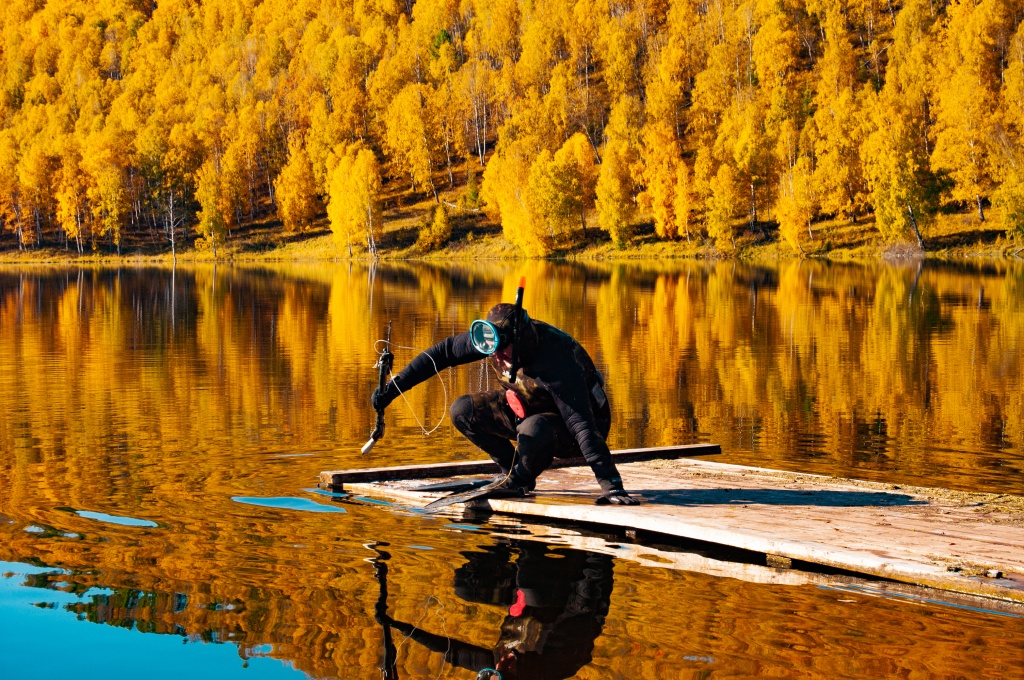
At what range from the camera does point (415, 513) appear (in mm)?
12109

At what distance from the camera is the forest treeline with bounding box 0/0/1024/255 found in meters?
90.2

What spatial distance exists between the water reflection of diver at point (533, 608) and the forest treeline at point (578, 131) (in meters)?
75.0

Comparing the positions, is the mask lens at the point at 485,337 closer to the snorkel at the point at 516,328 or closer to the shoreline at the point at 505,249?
the snorkel at the point at 516,328

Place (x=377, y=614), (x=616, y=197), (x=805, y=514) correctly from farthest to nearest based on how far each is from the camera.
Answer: (x=616, y=197) < (x=805, y=514) < (x=377, y=614)

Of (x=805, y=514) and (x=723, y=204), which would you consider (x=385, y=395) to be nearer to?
(x=805, y=514)

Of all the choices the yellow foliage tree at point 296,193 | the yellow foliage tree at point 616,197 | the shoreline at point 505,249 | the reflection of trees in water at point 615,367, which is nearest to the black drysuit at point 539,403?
the reflection of trees in water at point 615,367

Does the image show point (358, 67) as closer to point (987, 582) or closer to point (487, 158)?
point (487, 158)

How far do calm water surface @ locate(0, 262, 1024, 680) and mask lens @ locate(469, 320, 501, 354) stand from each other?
184 cm

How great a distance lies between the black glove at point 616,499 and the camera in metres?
11.5

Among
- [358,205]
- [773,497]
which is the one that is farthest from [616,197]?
[773,497]

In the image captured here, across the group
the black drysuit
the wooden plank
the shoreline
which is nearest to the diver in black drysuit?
the black drysuit

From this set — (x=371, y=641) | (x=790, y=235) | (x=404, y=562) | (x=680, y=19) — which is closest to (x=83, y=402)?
(x=404, y=562)

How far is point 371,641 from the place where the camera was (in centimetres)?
800

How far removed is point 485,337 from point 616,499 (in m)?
2.21
